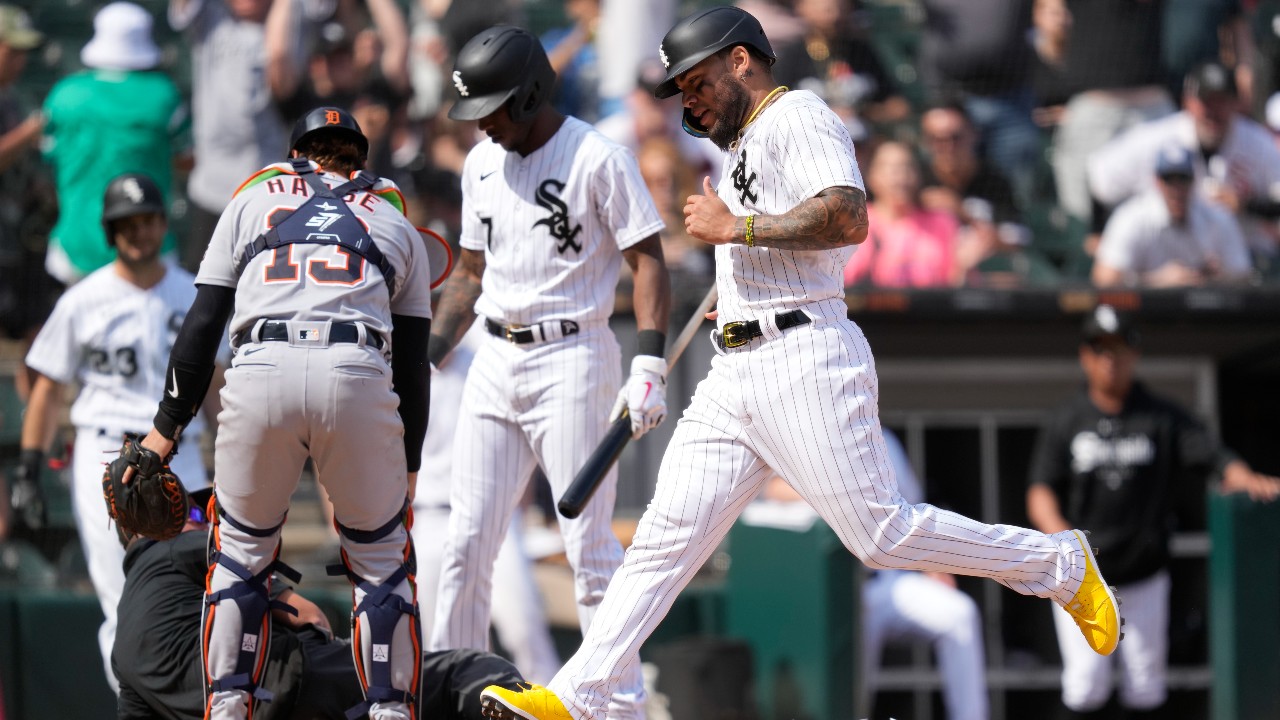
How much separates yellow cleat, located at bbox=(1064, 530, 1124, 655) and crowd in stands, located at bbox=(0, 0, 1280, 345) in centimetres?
405

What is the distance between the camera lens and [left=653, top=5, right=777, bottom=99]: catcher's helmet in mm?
3947

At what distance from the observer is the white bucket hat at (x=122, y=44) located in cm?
834

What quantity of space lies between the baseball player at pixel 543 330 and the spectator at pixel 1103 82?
5.02 metres

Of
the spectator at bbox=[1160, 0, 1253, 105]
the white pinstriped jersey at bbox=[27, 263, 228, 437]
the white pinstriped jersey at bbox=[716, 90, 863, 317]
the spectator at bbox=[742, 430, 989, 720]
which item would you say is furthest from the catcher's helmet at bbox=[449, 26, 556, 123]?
the spectator at bbox=[1160, 0, 1253, 105]

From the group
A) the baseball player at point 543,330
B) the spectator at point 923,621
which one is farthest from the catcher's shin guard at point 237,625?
the spectator at point 923,621

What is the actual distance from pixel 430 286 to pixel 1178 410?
445 cm

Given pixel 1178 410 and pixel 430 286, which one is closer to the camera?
pixel 430 286

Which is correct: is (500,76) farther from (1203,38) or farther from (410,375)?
(1203,38)

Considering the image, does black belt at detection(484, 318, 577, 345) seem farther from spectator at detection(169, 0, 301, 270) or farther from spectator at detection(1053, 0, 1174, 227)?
spectator at detection(1053, 0, 1174, 227)

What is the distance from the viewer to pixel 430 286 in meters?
4.49

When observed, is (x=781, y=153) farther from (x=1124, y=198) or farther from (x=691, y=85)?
(x=1124, y=198)

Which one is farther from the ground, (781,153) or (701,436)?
(781,153)

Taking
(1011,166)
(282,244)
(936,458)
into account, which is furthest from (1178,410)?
(282,244)

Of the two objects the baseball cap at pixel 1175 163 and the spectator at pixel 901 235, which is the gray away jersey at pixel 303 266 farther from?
the baseball cap at pixel 1175 163
